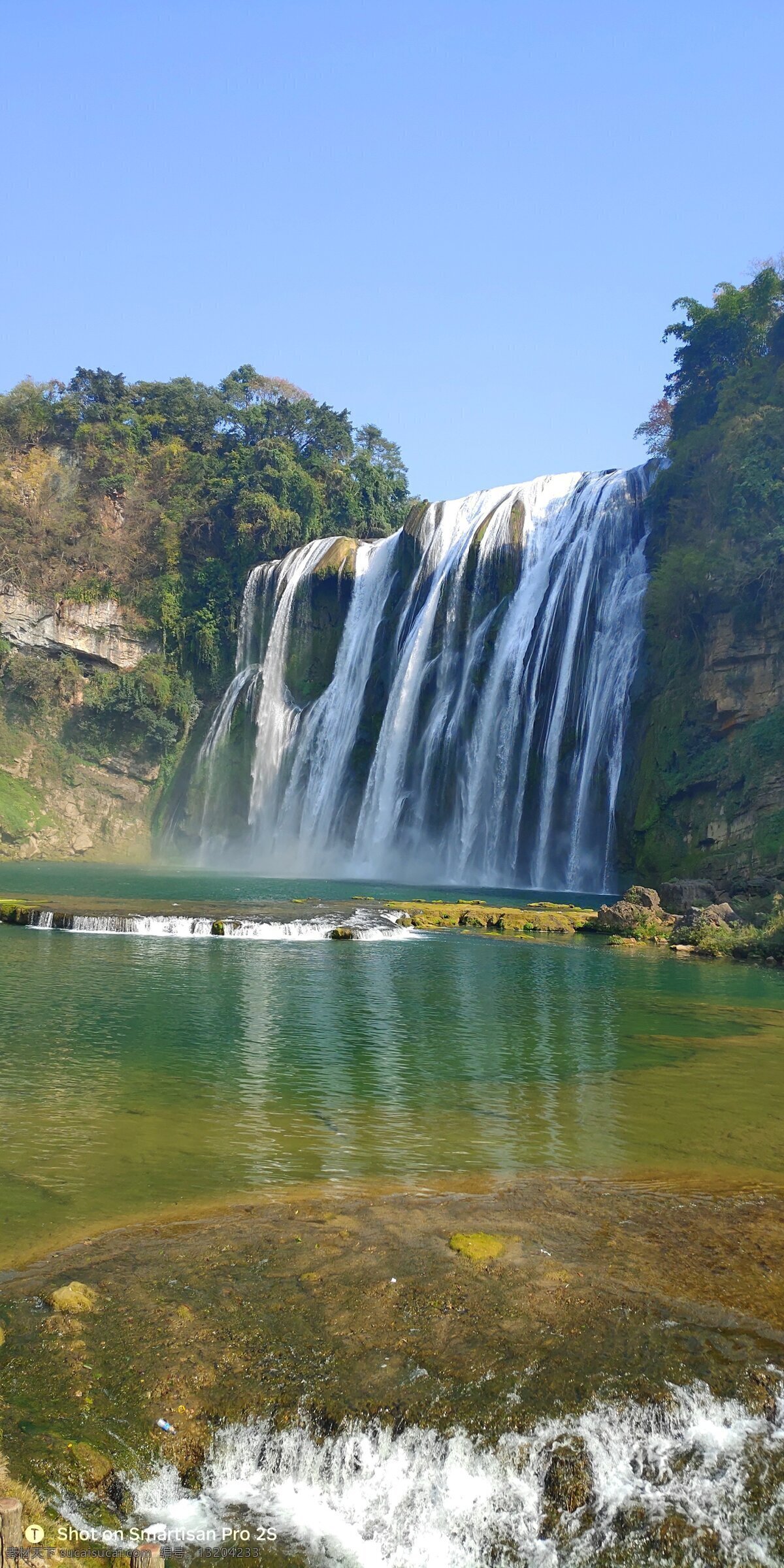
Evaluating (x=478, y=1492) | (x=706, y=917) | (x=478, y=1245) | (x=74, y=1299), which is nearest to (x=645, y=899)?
(x=706, y=917)

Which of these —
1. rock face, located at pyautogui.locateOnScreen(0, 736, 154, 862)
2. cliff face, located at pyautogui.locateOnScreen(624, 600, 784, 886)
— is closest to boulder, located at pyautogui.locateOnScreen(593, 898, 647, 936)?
cliff face, located at pyautogui.locateOnScreen(624, 600, 784, 886)

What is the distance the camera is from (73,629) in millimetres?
51406

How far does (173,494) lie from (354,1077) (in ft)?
172

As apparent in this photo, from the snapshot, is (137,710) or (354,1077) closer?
(354,1077)

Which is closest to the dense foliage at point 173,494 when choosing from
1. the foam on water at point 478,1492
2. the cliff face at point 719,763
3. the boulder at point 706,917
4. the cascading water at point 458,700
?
the cascading water at point 458,700

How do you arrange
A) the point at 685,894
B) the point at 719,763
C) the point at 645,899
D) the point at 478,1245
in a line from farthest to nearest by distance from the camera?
the point at 719,763 < the point at 685,894 < the point at 645,899 < the point at 478,1245

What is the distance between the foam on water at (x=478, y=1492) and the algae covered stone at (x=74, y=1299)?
3.65ft

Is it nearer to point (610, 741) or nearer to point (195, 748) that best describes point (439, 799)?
point (610, 741)

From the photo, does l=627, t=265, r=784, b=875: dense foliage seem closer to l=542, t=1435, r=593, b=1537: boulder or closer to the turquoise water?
the turquoise water

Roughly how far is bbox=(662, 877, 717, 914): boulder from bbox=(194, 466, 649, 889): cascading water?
6367 mm

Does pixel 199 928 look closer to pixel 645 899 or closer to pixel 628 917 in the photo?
pixel 628 917

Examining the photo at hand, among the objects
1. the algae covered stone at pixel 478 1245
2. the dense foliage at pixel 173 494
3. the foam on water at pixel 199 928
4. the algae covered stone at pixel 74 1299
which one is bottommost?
the algae covered stone at pixel 74 1299

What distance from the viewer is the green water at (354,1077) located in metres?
7.04

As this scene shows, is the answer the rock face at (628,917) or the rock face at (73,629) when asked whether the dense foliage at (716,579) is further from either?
the rock face at (73,629)
